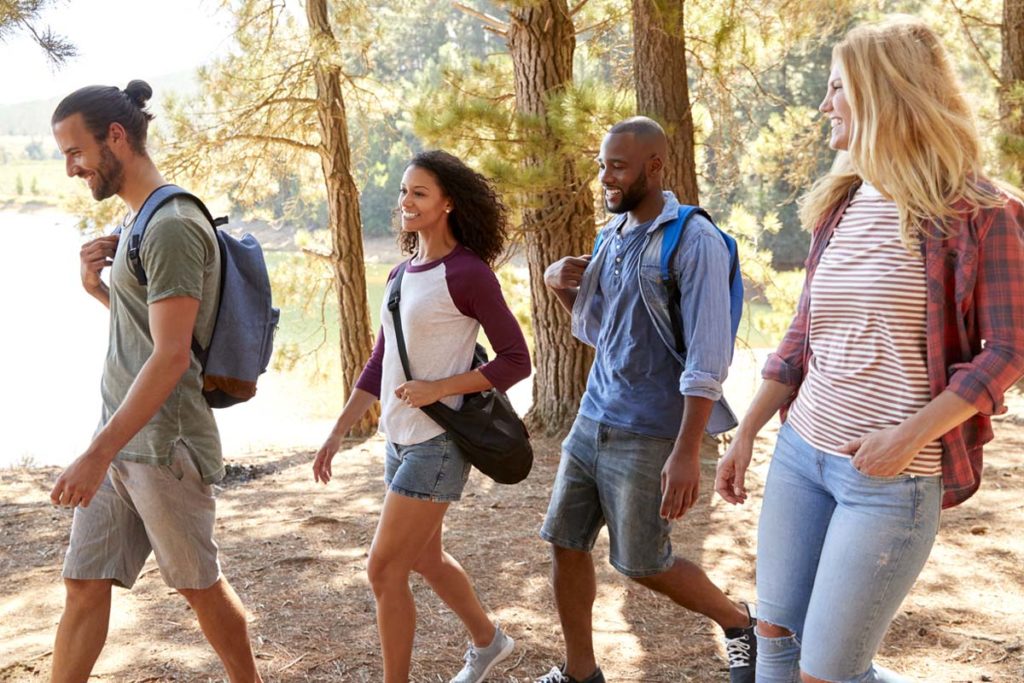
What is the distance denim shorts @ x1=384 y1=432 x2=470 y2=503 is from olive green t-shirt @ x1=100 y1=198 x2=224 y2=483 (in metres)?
0.52

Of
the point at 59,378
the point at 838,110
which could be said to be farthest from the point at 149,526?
the point at 59,378

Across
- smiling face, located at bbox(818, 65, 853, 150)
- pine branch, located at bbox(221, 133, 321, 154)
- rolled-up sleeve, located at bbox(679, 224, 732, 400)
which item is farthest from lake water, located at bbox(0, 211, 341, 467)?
smiling face, located at bbox(818, 65, 853, 150)

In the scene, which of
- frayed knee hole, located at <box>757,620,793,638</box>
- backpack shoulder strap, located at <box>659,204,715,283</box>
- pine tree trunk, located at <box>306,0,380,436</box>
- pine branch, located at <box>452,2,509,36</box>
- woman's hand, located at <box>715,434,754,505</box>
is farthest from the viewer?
pine tree trunk, located at <box>306,0,380,436</box>

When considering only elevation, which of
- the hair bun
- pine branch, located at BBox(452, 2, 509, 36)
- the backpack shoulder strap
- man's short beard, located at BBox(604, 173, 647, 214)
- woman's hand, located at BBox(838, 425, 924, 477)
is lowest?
woman's hand, located at BBox(838, 425, 924, 477)

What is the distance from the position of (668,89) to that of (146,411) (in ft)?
17.0

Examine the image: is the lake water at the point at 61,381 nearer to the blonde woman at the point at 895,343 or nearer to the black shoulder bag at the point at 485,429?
the black shoulder bag at the point at 485,429

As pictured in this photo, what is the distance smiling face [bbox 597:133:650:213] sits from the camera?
9.87ft

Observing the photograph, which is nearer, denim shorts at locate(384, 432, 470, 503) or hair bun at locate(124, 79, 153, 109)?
hair bun at locate(124, 79, 153, 109)

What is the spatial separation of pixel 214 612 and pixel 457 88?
5667 mm

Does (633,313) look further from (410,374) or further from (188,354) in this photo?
(188,354)

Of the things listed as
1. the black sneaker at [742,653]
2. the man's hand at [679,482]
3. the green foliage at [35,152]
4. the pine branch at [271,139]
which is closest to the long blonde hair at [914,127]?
the man's hand at [679,482]

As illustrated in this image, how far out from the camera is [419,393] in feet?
9.59

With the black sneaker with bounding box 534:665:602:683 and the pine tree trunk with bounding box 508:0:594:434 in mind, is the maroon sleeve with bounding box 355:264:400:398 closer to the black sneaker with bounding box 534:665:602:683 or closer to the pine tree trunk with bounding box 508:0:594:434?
the black sneaker with bounding box 534:665:602:683

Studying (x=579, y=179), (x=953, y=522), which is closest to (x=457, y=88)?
(x=579, y=179)
